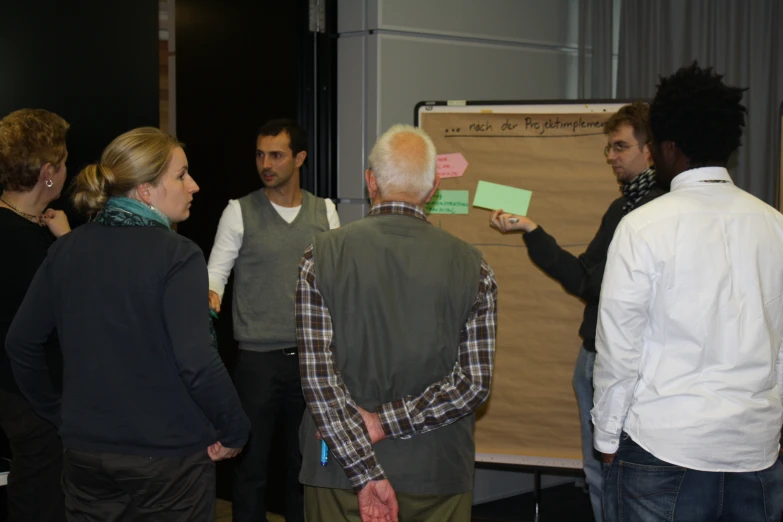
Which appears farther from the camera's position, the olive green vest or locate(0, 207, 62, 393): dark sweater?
locate(0, 207, 62, 393): dark sweater

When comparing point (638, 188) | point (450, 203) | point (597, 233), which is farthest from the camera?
point (450, 203)

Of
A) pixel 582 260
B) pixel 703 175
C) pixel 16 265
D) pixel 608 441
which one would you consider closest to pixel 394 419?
pixel 608 441

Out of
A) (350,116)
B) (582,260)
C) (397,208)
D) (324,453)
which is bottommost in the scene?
(324,453)

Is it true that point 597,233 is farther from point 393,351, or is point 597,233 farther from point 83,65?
point 83,65

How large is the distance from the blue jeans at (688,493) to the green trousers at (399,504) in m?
0.40

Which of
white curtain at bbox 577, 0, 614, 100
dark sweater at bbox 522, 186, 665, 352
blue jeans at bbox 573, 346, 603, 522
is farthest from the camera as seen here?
white curtain at bbox 577, 0, 614, 100

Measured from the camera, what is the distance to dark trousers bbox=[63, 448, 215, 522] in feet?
6.41

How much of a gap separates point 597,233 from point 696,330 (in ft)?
4.07

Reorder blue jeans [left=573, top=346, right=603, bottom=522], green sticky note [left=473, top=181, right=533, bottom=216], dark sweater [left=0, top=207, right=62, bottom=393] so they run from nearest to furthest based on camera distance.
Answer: dark sweater [left=0, top=207, right=62, bottom=393], blue jeans [left=573, top=346, right=603, bottom=522], green sticky note [left=473, top=181, right=533, bottom=216]

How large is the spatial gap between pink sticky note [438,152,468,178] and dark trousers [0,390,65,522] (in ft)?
6.25

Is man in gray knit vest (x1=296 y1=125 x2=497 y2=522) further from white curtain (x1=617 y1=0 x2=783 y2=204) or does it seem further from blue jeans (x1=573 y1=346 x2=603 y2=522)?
white curtain (x1=617 y1=0 x2=783 y2=204)

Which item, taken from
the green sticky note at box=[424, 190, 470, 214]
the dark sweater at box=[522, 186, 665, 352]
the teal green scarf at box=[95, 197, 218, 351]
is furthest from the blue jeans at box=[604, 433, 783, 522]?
the green sticky note at box=[424, 190, 470, 214]

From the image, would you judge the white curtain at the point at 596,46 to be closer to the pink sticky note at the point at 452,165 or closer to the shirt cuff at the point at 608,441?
the pink sticky note at the point at 452,165

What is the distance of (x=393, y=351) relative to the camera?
1.99 m
